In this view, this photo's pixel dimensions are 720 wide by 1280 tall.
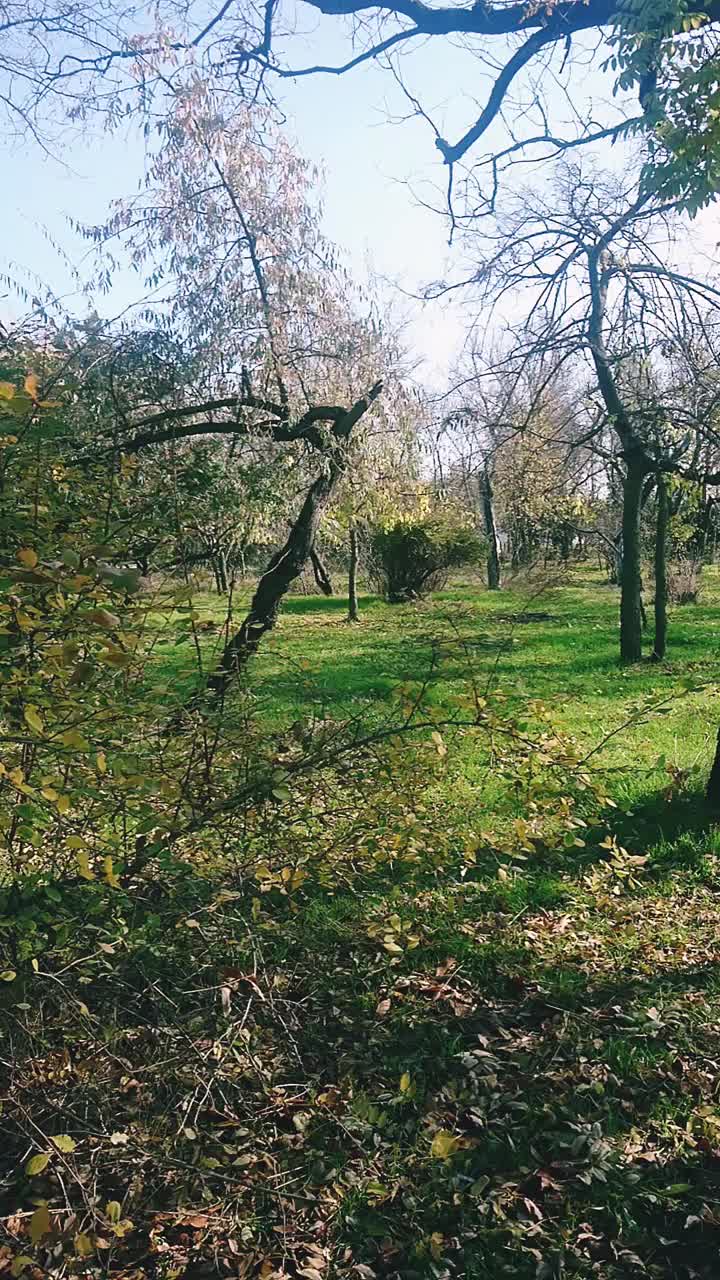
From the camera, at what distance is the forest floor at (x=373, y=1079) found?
2535mm

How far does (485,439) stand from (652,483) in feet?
8.97

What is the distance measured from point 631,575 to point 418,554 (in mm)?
12505

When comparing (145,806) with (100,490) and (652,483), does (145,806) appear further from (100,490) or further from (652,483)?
(652,483)

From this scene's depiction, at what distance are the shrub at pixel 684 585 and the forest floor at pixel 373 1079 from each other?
17.8 m

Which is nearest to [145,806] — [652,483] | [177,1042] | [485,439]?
[177,1042]

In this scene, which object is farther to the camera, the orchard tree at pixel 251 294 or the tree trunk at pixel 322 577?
the tree trunk at pixel 322 577

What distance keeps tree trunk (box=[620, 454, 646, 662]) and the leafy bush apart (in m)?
11.3

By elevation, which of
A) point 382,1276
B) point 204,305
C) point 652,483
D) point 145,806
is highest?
point 204,305

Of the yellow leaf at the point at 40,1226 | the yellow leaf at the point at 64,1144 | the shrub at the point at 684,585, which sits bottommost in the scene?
the yellow leaf at the point at 64,1144

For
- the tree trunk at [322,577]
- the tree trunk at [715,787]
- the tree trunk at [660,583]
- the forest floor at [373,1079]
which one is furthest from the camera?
the tree trunk at [322,577]

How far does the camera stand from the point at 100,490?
332 centimetres

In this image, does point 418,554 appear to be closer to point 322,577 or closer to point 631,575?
point 322,577

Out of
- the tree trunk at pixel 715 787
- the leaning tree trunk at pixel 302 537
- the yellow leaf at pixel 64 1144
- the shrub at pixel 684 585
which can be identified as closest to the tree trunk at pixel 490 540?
the shrub at pixel 684 585

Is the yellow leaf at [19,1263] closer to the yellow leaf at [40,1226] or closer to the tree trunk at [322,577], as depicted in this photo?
the yellow leaf at [40,1226]
